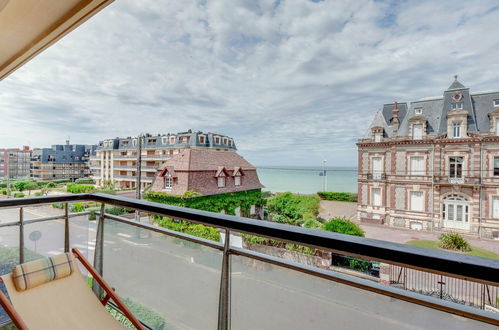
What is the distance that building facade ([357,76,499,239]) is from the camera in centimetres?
1109

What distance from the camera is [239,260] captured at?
3.33 ft

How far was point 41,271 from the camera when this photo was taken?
1.29 meters

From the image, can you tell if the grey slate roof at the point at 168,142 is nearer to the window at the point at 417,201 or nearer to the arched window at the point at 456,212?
the window at the point at 417,201

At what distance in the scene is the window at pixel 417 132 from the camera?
40.7ft

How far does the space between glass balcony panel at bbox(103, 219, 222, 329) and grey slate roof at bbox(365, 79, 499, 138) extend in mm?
14010

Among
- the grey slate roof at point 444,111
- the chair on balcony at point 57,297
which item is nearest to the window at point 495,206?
the grey slate roof at point 444,111

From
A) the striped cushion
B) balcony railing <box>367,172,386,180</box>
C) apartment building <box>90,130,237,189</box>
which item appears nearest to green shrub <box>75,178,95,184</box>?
apartment building <box>90,130,237,189</box>

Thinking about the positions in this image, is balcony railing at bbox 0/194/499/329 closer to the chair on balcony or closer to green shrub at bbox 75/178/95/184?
the chair on balcony

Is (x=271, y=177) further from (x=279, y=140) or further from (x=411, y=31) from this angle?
(x=411, y=31)

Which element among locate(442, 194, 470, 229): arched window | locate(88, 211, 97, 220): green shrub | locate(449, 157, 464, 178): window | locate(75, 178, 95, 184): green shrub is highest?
locate(449, 157, 464, 178): window

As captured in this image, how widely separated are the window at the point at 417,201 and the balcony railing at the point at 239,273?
573 inches

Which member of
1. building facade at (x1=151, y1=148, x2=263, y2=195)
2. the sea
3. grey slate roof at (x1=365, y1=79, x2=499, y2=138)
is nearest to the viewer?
grey slate roof at (x1=365, y1=79, x2=499, y2=138)

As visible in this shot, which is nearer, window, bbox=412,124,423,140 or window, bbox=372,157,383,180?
window, bbox=412,124,423,140

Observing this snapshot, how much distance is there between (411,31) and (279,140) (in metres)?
17.6
